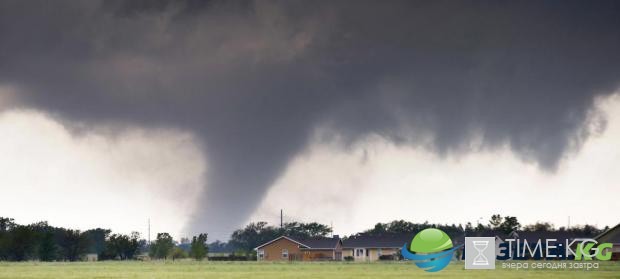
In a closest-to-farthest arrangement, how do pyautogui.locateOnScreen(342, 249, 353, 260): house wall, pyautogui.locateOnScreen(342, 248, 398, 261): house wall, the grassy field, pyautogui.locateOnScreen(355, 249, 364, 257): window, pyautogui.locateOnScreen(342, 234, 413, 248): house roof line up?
the grassy field < pyautogui.locateOnScreen(342, 248, 398, 261): house wall < pyautogui.locateOnScreen(342, 234, 413, 248): house roof < pyautogui.locateOnScreen(355, 249, 364, 257): window < pyautogui.locateOnScreen(342, 249, 353, 260): house wall

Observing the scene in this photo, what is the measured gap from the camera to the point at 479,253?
75.1 metres

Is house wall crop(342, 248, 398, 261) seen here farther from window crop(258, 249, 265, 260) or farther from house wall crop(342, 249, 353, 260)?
window crop(258, 249, 265, 260)

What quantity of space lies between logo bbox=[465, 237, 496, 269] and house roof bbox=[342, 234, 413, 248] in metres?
66.9

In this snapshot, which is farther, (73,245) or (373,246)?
(373,246)

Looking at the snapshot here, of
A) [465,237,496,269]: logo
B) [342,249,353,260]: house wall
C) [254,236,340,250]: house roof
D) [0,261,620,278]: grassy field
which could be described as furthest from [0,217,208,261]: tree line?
[465,237,496,269]: logo

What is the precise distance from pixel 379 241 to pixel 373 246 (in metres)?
2.76

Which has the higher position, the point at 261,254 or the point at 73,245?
the point at 73,245

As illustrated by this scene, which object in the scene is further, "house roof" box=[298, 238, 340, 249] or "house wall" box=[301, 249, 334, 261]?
"house roof" box=[298, 238, 340, 249]

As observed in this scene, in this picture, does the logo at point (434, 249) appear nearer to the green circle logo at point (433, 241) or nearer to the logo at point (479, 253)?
the green circle logo at point (433, 241)

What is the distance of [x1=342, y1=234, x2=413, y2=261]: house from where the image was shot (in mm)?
142875

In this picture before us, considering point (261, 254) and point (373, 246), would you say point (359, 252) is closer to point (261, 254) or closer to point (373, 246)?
point (373, 246)

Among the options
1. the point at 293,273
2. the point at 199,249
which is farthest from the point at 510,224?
the point at 293,273

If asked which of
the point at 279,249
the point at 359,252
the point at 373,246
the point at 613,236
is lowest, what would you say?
the point at 359,252

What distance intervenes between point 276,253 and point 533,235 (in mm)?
48937
